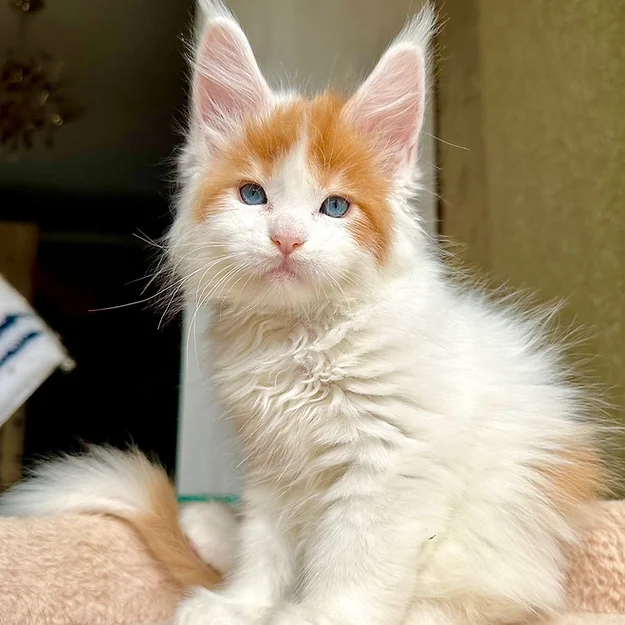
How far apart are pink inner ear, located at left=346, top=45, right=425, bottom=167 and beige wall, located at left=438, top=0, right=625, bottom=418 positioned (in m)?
0.47

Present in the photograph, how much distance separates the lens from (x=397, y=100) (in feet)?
2.83

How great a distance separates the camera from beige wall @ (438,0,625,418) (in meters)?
1.15

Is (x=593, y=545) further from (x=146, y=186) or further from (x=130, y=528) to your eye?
(x=146, y=186)

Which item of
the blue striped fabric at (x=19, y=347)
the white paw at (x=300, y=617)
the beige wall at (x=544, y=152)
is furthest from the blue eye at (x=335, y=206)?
the blue striped fabric at (x=19, y=347)

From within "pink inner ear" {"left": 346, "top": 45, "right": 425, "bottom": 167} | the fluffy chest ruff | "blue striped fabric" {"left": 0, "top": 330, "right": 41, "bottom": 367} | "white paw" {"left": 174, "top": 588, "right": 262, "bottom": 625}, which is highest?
"pink inner ear" {"left": 346, "top": 45, "right": 425, "bottom": 167}

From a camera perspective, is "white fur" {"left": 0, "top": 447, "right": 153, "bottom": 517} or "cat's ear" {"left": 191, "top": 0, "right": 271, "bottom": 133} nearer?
"cat's ear" {"left": 191, "top": 0, "right": 271, "bottom": 133}

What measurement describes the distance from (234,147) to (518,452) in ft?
1.77

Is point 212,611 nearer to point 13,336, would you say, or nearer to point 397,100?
point 397,100

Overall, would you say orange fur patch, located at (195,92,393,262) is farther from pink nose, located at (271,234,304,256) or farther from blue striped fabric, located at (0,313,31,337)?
blue striped fabric, located at (0,313,31,337)

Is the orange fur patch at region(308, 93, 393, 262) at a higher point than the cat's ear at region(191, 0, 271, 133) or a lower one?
lower

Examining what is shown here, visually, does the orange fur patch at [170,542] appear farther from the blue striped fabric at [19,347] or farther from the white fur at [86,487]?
the blue striped fabric at [19,347]

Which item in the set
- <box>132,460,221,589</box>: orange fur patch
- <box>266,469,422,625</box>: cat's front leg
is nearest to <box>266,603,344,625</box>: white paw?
<box>266,469,422,625</box>: cat's front leg

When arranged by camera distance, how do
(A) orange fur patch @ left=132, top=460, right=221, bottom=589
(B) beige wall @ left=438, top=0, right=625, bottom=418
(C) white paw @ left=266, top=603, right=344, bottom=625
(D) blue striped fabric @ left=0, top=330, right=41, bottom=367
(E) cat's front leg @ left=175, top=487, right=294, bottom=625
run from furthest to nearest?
(D) blue striped fabric @ left=0, top=330, right=41, bottom=367 → (B) beige wall @ left=438, top=0, right=625, bottom=418 → (A) orange fur patch @ left=132, top=460, right=221, bottom=589 → (E) cat's front leg @ left=175, top=487, right=294, bottom=625 → (C) white paw @ left=266, top=603, right=344, bottom=625

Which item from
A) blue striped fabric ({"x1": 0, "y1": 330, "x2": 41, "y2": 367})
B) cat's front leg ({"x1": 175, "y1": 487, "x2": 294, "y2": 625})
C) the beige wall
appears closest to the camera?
cat's front leg ({"x1": 175, "y1": 487, "x2": 294, "y2": 625})
